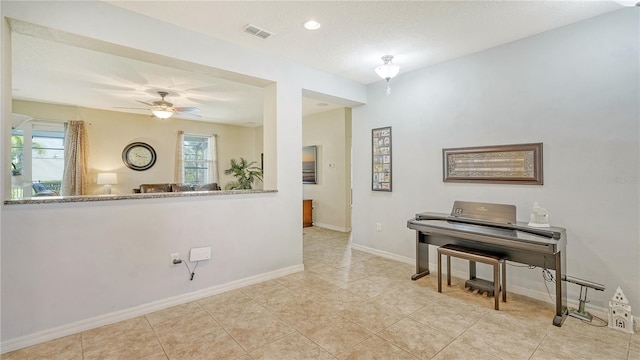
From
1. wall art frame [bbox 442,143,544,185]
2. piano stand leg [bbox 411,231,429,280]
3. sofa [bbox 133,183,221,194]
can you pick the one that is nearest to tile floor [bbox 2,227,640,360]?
piano stand leg [bbox 411,231,429,280]

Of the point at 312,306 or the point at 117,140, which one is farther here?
the point at 117,140

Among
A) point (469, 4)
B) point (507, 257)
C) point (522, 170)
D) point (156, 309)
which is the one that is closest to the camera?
point (469, 4)

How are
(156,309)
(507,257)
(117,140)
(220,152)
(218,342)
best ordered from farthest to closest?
(220,152), (117,140), (507,257), (156,309), (218,342)

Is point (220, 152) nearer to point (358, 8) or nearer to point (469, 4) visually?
point (358, 8)

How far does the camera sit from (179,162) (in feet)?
23.7

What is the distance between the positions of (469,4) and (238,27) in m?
2.05

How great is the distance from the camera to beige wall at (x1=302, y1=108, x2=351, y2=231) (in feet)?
20.2

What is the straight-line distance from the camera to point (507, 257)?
2.78 meters

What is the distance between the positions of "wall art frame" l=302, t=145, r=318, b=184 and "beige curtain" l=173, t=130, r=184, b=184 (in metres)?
3.14

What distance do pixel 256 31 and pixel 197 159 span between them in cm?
573

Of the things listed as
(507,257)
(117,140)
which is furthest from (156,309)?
(117,140)

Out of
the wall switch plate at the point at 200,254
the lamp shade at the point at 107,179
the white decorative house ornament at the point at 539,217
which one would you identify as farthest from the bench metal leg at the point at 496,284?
the lamp shade at the point at 107,179

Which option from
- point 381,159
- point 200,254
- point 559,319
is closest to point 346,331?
point 200,254

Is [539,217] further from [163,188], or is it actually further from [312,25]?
[163,188]
